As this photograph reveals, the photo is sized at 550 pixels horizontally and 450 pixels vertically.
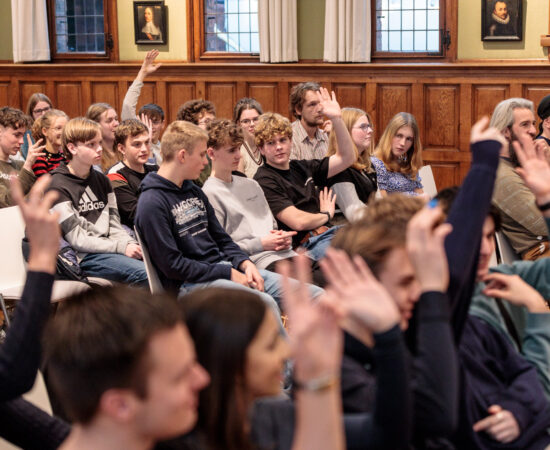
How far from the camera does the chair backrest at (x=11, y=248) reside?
4.29 m

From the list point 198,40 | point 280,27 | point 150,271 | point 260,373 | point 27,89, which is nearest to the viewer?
point 260,373

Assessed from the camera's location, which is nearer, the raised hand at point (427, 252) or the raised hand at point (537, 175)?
the raised hand at point (427, 252)

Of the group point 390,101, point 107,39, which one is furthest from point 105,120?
point 107,39

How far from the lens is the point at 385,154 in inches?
208

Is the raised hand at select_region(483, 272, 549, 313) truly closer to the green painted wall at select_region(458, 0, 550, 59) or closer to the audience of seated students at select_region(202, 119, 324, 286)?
the audience of seated students at select_region(202, 119, 324, 286)

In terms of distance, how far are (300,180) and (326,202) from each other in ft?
0.68

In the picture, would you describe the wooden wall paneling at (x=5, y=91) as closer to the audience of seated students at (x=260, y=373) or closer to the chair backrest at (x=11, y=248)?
the chair backrest at (x=11, y=248)

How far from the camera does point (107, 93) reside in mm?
9281

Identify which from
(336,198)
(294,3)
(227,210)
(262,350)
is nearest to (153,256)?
(227,210)

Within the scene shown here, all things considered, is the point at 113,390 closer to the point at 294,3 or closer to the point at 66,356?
the point at 66,356

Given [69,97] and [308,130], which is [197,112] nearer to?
[308,130]

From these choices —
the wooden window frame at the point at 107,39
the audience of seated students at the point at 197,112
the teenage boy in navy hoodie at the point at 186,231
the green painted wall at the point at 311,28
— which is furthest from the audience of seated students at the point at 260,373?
the wooden window frame at the point at 107,39

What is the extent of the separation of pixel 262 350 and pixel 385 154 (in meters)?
3.99

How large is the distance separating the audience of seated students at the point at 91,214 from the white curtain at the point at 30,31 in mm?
5261
